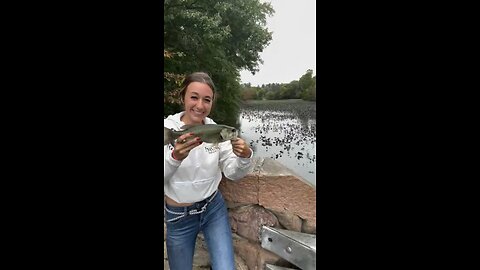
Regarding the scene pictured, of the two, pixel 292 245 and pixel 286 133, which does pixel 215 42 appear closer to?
pixel 286 133

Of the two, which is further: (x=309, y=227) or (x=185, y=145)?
(x=309, y=227)

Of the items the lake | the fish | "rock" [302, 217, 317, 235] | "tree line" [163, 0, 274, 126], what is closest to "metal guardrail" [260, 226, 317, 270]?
"rock" [302, 217, 317, 235]

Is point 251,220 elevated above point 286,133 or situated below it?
below

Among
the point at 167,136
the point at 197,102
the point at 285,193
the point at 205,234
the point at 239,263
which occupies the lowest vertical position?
the point at 239,263

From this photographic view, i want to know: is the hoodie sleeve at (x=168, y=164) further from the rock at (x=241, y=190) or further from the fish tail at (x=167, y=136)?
the rock at (x=241, y=190)

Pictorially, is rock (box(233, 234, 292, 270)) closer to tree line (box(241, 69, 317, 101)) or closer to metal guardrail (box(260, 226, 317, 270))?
metal guardrail (box(260, 226, 317, 270))

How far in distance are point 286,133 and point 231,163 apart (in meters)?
0.26

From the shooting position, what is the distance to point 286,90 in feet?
6.50

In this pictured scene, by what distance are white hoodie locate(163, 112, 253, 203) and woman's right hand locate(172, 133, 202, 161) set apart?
0.04m

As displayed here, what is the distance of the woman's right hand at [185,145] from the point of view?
1.85 meters

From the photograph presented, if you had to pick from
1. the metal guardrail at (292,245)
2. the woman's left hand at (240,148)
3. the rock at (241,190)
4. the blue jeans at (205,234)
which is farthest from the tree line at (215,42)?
the metal guardrail at (292,245)

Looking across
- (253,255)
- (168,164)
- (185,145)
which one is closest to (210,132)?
(185,145)

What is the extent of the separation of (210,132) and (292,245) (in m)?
0.58

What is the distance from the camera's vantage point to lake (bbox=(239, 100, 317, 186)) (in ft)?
6.36
